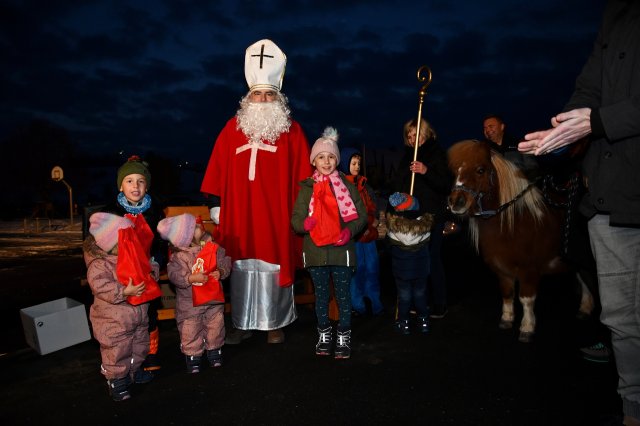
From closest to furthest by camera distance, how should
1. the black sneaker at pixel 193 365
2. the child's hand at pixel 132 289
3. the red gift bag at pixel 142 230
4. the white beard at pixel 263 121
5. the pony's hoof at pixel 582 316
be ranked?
the child's hand at pixel 132 289, the red gift bag at pixel 142 230, the black sneaker at pixel 193 365, the white beard at pixel 263 121, the pony's hoof at pixel 582 316

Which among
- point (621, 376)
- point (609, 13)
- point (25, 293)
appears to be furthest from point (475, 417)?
point (25, 293)

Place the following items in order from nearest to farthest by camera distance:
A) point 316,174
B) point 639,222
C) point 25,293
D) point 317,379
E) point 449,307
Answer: point 639,222, point 317,379, point 316,174, point 449,307, point 25,293

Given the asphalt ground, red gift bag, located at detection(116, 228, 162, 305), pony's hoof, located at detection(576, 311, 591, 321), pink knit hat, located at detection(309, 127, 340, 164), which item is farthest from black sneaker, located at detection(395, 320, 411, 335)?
red gift bag, located at detection(116, 228, 162, 305)

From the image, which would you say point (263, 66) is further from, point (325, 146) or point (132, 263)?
point (132, 263)

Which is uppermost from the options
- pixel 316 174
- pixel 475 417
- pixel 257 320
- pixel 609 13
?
pixel 609 13

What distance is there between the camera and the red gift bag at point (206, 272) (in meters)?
3.60

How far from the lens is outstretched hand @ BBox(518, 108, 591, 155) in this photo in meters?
2.16

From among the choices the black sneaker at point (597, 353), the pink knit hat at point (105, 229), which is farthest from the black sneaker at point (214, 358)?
the black sneaker at point (597, 353)

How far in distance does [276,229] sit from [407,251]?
1.34 metres

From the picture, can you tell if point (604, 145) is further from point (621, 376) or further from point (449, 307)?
point (449, 307)

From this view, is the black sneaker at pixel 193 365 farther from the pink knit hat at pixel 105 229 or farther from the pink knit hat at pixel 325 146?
the pink knit hat at pixel 325 146

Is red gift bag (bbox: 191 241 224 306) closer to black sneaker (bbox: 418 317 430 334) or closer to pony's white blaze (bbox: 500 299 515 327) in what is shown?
black sneaker (bbox: 418 317 430 334)

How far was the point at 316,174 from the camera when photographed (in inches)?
161

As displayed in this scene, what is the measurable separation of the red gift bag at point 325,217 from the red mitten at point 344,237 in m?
0.03
